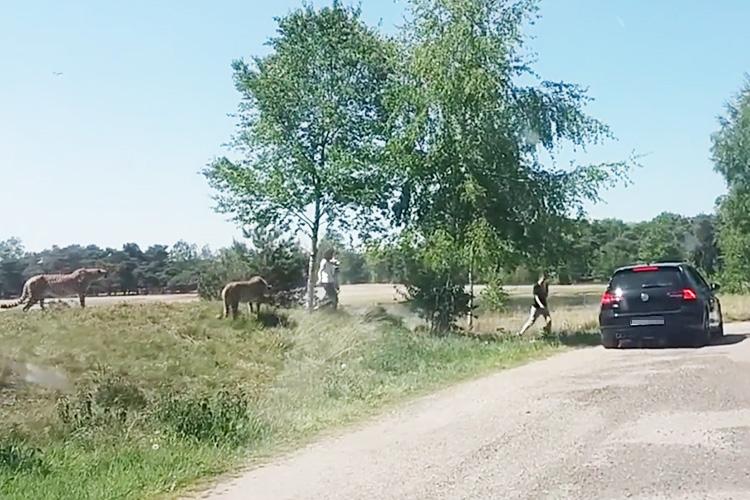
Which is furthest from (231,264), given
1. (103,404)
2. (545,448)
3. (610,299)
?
(545,448)

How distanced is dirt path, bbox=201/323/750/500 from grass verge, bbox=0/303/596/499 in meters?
0.95

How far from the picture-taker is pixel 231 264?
34.2 meters

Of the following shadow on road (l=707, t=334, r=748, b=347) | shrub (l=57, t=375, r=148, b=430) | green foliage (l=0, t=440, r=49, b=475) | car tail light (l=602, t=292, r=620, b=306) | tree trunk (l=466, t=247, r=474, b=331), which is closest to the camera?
green foliage (l=0, t=440, r=49, b=475)

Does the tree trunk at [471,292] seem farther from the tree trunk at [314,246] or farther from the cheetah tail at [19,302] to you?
the cheetah tail at [19,302]

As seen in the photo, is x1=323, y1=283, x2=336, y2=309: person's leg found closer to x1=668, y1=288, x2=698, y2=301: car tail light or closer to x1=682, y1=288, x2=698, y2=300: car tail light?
x1=668, y1=288, x2=698, y2=301: car tail light

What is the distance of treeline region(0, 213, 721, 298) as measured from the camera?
1069 inches

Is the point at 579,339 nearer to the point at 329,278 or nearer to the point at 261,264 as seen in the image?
the point at 329,278

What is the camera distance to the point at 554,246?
25.6 m

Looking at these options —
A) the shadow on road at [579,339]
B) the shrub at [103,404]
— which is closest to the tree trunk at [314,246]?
the shadow on road at [579,339]

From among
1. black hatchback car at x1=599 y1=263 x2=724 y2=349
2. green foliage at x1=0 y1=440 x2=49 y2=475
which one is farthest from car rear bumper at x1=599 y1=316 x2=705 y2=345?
green foliage at x1=0 y1=440 x2=49 y2=475

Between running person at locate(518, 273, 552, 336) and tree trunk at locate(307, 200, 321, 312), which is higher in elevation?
tree trunk at locate(307, 200, 321, 312)

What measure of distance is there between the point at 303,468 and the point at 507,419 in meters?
2.85

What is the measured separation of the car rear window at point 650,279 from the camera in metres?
19.7

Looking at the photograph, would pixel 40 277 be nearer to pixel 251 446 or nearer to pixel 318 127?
pixel 318 127
